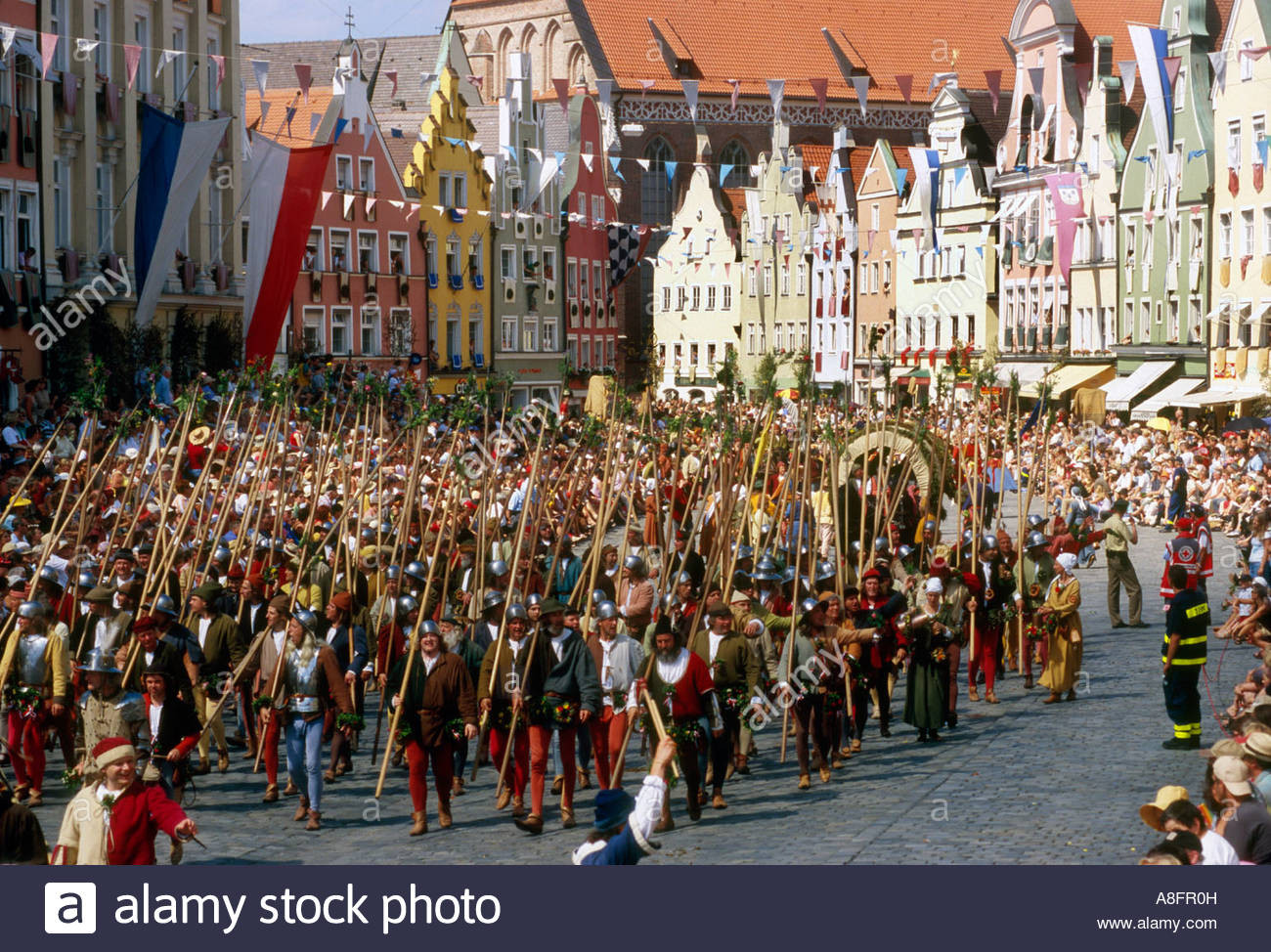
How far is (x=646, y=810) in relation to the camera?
9656 millimetres

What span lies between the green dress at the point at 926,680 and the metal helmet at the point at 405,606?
4.25m

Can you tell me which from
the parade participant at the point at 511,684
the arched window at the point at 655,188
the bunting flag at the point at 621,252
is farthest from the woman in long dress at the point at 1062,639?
the arched window at the point at 655,188

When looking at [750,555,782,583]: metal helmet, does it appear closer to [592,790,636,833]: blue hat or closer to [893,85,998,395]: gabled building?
[592,790,636,833]: blue hat

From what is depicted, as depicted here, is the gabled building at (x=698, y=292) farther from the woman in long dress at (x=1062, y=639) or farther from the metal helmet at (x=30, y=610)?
the metal helmet at (x=30, y=610)

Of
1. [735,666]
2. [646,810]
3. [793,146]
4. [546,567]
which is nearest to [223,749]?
[735,666]

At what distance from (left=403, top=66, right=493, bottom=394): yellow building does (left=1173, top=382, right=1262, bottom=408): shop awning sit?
25694 mm

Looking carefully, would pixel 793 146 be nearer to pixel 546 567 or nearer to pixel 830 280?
pixel 830 280

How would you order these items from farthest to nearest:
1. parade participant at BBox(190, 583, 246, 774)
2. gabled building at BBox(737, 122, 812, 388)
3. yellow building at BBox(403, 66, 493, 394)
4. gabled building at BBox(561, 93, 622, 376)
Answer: gabled building at BBox(737, 122, 812, 388) → gabled building at BBox(561, 93, 622, 376) → yellow building at BBox(403, 66, 493, 394) → parade participant at BBox(190, 583, 246, 774)

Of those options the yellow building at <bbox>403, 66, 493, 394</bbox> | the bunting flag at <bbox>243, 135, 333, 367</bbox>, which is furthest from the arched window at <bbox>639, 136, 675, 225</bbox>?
the bunting flag at <bbox>243, 135, 333, 367</bbox>

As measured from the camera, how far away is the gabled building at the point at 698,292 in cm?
9719

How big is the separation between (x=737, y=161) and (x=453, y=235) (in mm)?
30901

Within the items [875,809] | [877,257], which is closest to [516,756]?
[875,809]

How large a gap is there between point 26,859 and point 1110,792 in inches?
316

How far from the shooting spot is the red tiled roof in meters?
106
